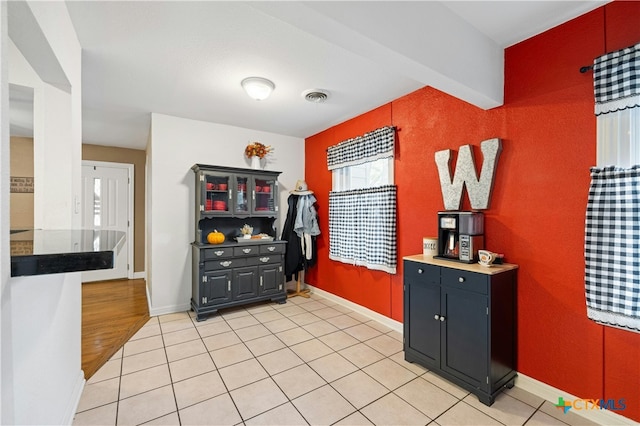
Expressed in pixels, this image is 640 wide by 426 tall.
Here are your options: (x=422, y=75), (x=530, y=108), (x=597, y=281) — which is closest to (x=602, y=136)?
(x=530, y=108)

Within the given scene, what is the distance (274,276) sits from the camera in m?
3.88

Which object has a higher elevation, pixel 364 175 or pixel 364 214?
pixel 364 175

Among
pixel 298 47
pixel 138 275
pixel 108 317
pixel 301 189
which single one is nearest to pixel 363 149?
pixel 301 189

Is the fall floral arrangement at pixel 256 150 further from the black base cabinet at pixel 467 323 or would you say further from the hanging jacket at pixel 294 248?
the black base cabinet at pixel 467 323

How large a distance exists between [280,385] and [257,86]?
257 centimetres

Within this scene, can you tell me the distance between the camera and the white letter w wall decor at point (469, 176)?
2230 mm

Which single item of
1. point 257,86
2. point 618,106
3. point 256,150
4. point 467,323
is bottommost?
point 467,323

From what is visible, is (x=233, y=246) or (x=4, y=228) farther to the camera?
(x=233, y=246)

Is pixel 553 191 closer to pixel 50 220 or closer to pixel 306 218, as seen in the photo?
pixel 306 218

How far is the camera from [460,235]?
2250mm

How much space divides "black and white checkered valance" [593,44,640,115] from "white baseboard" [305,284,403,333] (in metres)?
2.48

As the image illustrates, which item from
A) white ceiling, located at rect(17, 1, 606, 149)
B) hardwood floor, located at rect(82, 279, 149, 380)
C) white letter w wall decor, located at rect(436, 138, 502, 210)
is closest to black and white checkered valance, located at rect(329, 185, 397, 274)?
white letter w wall decor, located at rect(436, 138, 502, 210)

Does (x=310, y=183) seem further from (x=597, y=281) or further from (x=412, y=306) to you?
(x=597, y=281)

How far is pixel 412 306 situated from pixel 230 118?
3166mm
